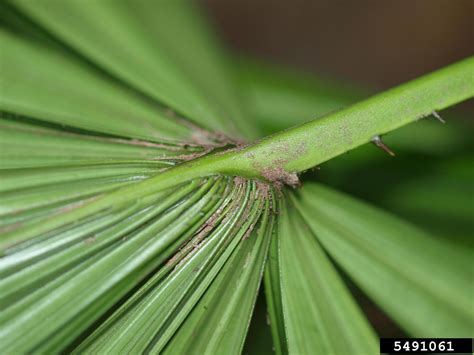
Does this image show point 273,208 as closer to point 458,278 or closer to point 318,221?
point 318,221

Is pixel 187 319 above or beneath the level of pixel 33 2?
beneath

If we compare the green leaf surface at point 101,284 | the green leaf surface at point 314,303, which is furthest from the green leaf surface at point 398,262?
the green leaf surface at point 101,284

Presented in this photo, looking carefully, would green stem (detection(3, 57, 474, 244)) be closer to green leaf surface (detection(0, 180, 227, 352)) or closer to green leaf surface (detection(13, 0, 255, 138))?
green leaf surface (detection(0, 180, 227, 352))

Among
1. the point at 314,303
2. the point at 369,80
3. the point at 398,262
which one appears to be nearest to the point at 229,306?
the point at 314,303

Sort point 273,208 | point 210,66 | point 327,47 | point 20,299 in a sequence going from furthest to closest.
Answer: point 327,47 → point 210,66 → point 273,208 → point 20,299

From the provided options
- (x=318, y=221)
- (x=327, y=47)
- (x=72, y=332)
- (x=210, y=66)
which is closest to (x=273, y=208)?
(x=318, y=221)

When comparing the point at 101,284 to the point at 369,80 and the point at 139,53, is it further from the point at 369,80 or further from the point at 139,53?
the point at 369,80
